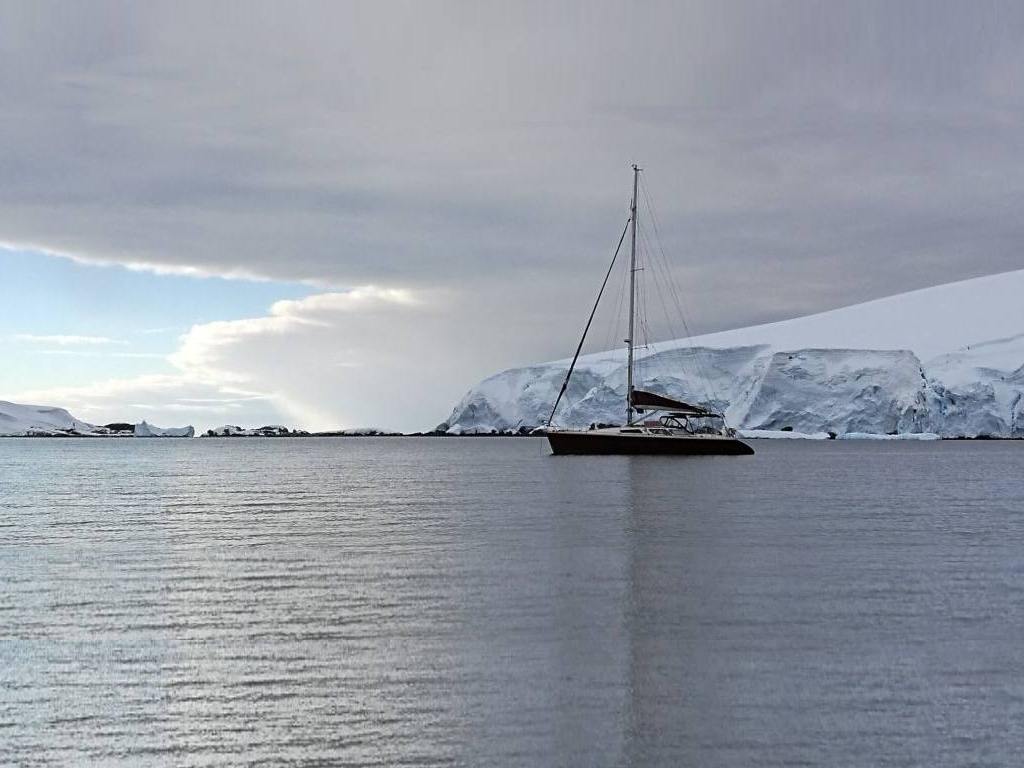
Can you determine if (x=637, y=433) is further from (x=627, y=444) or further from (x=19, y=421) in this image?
(x=19, y=421)

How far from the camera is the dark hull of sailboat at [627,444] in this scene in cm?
6119

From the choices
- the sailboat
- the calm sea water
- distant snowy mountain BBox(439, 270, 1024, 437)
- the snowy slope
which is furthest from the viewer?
the snowy slope

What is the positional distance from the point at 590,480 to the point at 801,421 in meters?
57.8

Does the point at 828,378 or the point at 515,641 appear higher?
the point at 828,378

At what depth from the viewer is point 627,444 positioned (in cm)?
6131

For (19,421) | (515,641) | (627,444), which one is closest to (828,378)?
(627,444)

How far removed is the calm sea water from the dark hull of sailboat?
31.6 m

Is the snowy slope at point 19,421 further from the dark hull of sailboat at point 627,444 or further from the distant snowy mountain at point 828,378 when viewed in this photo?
the dark hull of sailboat at point 627,444

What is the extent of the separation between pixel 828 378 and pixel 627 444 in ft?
140

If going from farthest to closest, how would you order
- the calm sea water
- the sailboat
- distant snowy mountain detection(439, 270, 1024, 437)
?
distant snowy mountain detection(439, 270, 1024, 437) → the sailboat → the calm sea water

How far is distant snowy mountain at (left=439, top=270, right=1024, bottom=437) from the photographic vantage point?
96.4 meters

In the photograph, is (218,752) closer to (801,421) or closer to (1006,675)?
(1006,675)

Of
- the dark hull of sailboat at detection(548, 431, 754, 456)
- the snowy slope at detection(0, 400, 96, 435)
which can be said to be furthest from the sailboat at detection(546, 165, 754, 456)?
the snowy slope at detection(0, 400, 96, 435)

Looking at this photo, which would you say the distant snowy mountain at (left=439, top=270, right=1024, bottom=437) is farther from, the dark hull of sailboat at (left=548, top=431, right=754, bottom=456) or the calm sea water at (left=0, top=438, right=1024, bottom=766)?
the calm sea water at (left=0, top=438, right=1024, bottom=766)
